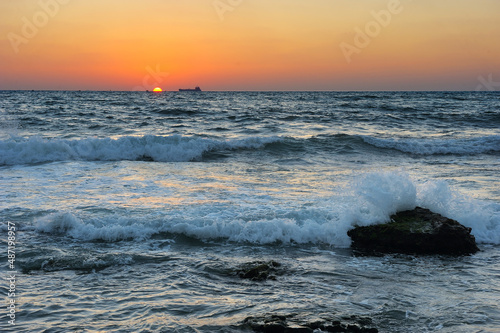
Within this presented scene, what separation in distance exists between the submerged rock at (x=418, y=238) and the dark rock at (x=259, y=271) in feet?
5.50

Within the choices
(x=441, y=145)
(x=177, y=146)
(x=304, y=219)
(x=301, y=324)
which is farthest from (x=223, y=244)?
(x=441, y=145)

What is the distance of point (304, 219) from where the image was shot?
25.2 feet

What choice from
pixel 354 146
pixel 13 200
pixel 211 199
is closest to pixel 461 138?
pixel 354 146

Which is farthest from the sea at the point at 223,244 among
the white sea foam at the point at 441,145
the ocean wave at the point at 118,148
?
the white sea foam at the point at 441,145

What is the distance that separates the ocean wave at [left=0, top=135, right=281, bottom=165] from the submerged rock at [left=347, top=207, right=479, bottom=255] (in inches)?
394

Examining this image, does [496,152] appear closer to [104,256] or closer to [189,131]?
[189,131]

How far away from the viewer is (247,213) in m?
7.95

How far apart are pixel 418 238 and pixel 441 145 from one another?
46.8 ft

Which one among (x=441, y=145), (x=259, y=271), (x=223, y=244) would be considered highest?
(x=441, y=145)

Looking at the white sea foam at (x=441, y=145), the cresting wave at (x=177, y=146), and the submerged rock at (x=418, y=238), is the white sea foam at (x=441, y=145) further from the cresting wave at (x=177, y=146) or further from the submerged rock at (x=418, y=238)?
the submerged rock at (x=418, y=238)

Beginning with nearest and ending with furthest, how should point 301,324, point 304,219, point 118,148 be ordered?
point 301,324, point 304,219, point 118,148

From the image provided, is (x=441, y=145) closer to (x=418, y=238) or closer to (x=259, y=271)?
(x=418, y=238)

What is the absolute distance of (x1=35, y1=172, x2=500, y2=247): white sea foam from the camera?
6.98m

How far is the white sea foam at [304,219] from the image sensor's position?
275 inches
